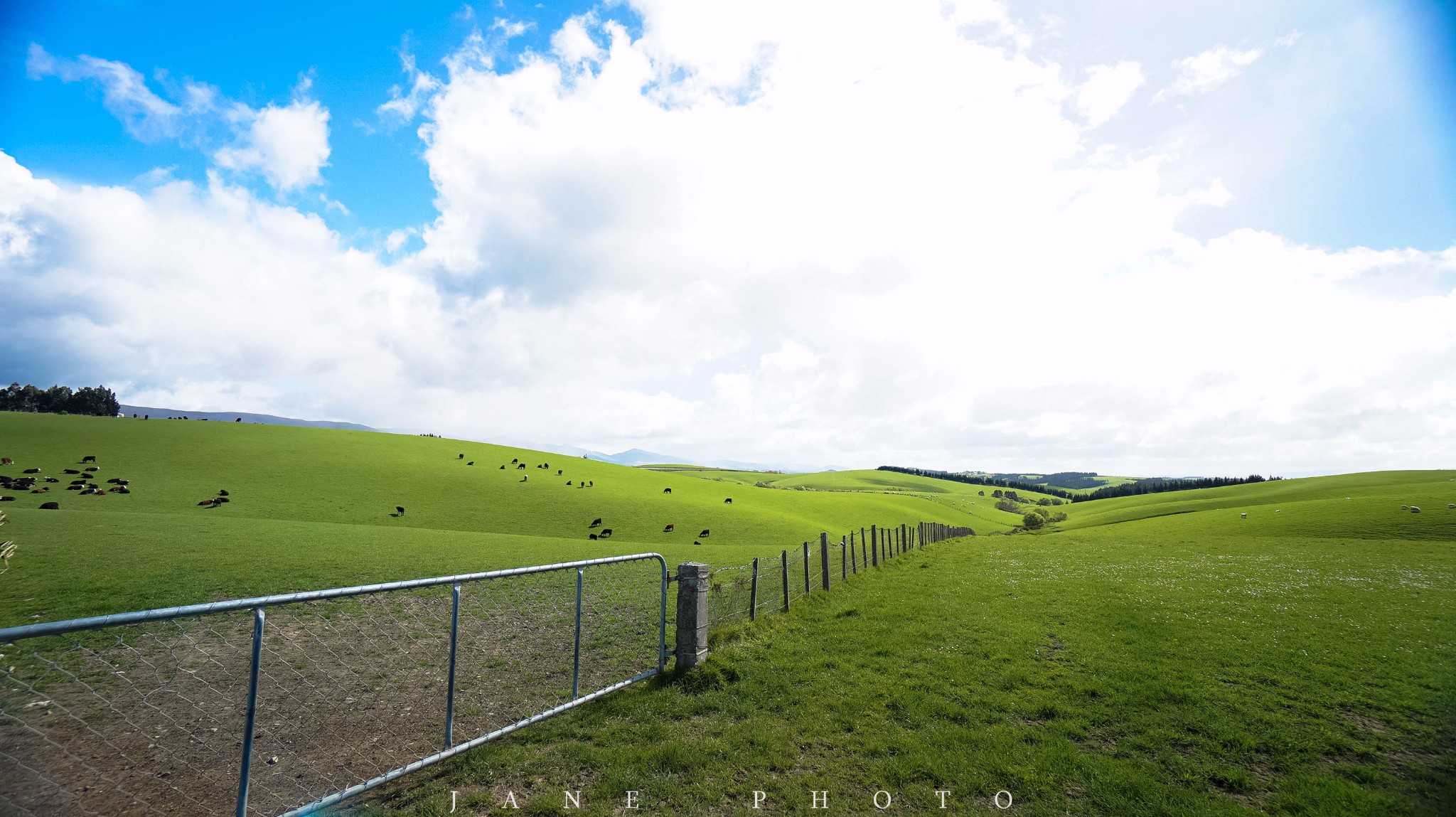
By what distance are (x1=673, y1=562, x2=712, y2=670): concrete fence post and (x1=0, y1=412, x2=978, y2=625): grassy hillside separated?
14119mm

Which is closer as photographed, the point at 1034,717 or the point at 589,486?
the point at 1034,717

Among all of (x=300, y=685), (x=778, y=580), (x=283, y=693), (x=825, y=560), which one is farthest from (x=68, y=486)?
(x=825, y=560)

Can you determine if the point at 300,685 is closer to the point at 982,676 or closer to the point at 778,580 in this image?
the point at 982,676

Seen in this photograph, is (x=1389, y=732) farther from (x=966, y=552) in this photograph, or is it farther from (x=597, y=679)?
(x=966, y=552)

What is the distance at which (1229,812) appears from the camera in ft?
19.4

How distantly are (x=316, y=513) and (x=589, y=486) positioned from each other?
77.3ft

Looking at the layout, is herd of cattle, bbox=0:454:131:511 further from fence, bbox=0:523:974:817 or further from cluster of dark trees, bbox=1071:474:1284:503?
cluster of dark trees, bbox=1071:474:1284:503

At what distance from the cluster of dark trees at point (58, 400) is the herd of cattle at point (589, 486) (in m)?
81.5

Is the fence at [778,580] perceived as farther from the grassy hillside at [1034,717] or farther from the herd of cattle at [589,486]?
the herd of cattle at [589,486]

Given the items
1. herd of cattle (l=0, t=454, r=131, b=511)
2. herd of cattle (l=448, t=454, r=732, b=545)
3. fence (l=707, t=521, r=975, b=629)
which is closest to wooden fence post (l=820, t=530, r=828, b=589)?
fence (l=707, t=521, r=975, b=629)

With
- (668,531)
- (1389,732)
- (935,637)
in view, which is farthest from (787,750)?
(668,531)

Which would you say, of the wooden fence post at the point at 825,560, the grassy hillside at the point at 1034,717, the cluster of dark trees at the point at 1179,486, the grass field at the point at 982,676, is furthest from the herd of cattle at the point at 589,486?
the cluster of dark trees at the point at 1179,486

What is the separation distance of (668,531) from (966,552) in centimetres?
2277

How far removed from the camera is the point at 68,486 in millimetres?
41031
